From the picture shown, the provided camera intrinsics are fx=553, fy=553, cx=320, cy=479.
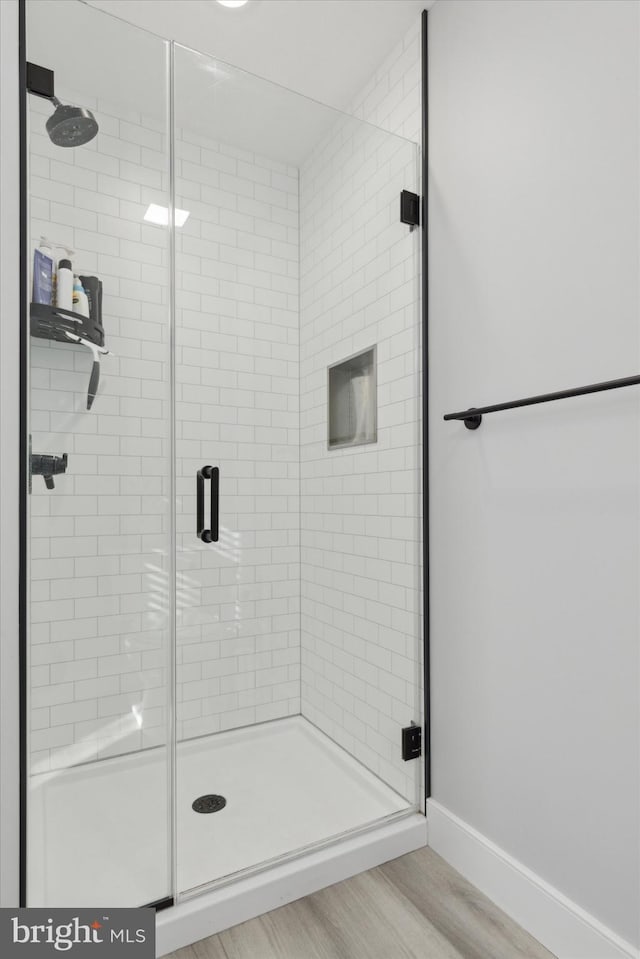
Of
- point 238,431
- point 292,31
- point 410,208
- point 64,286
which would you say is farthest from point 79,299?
point 292,31

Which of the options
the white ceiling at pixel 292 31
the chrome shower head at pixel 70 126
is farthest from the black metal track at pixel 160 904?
the white ceiling at pixel 292 31

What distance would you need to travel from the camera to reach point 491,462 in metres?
1.53

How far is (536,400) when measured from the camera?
1.32m

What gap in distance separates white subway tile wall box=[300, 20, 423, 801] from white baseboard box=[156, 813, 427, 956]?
16 centimetres

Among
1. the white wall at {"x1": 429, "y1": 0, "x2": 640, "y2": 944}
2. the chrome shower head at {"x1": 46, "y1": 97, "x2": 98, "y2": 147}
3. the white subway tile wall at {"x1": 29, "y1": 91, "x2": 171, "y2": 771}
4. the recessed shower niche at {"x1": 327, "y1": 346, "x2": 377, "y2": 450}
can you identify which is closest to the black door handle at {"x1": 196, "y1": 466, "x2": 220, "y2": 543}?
the white subway tile wall at {"x1": 29, "y1": 91, "x2": 171, "y2": 771}

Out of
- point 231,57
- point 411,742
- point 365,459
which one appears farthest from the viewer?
point 231,57

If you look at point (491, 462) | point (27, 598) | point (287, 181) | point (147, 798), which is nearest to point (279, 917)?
point (147, 798)

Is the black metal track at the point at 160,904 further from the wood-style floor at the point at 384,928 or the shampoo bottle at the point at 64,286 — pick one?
the shampoo bottle at the point at 64,286

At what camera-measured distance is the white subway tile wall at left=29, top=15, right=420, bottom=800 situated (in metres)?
1.32

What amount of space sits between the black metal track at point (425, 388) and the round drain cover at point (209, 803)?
64 cm

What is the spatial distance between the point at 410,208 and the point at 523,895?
6.51 ft

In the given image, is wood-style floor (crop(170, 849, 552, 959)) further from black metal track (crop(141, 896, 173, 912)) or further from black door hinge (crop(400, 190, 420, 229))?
black door hinge (crop(400, 190, 420, 229))

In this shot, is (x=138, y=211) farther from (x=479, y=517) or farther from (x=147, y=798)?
(x=147, y=798)

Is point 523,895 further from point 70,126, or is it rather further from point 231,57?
point 231,57
